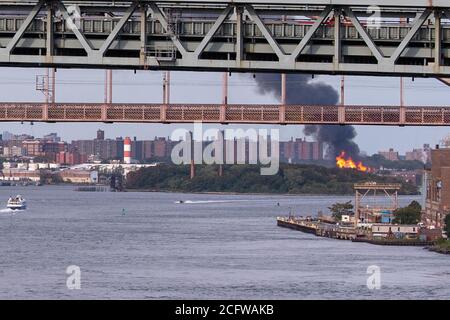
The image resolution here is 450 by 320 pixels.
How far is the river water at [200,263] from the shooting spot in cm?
5484

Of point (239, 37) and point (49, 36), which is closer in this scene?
point (239, 37)

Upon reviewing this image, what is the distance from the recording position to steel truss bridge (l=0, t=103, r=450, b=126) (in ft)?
217

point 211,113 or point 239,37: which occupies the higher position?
point 211,113

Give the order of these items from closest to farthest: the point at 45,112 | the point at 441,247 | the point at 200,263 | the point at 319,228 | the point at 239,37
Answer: the point at 239,37 → the point at 45,112 → the point at 200,263 → the point at 441,247 → the point at 319,228

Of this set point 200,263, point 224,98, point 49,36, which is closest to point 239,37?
point 49,36

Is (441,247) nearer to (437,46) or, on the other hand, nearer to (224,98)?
(224,98)

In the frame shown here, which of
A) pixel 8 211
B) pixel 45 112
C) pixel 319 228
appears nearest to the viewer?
pixel 45 112

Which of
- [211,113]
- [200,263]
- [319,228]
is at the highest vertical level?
[211,113]

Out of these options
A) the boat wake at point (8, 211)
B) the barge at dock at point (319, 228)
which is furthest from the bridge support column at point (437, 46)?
the boat wake at point (8, 211)

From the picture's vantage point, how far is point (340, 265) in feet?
231

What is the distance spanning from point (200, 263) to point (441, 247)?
21155 millimetres

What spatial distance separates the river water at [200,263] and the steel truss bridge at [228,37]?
2566 cm

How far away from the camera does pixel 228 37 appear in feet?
84.4
